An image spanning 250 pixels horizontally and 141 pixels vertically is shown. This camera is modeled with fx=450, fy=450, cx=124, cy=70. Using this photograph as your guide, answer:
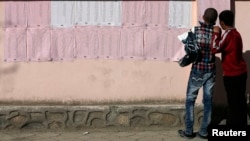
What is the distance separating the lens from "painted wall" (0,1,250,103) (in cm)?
622

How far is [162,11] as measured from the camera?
627 centimetres

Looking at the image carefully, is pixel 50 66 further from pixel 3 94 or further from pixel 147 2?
pixel 147 2

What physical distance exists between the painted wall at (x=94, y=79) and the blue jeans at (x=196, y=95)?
0.57 metres

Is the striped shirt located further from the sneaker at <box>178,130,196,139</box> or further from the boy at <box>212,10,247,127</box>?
the sneaker at <box>178,130,196,139</box>

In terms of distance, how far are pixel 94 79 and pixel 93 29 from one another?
0.69 m

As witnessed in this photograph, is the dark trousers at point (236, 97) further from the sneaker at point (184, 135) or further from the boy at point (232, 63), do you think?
the sneaker at point (184, 135)

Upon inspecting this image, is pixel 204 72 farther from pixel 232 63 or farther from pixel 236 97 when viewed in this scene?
pixel 236 97

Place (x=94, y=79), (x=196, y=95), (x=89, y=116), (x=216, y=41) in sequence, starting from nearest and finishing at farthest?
(x=216, y=41) < (x=196, y=95) < (x=89, y=116) < (x=94, y=79)

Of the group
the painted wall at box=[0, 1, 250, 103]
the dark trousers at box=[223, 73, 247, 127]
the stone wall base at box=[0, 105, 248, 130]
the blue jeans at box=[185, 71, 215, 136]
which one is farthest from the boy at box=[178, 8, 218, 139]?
the painted wall at box=[0, 1, 250, 103]

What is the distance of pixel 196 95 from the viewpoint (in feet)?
18.6

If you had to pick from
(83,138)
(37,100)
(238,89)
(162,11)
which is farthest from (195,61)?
(37,100)

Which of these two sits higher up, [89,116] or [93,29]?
[93,29]

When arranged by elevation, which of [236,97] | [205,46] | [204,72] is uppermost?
[205,46]

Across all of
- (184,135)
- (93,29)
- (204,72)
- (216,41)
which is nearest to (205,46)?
(216,41)
